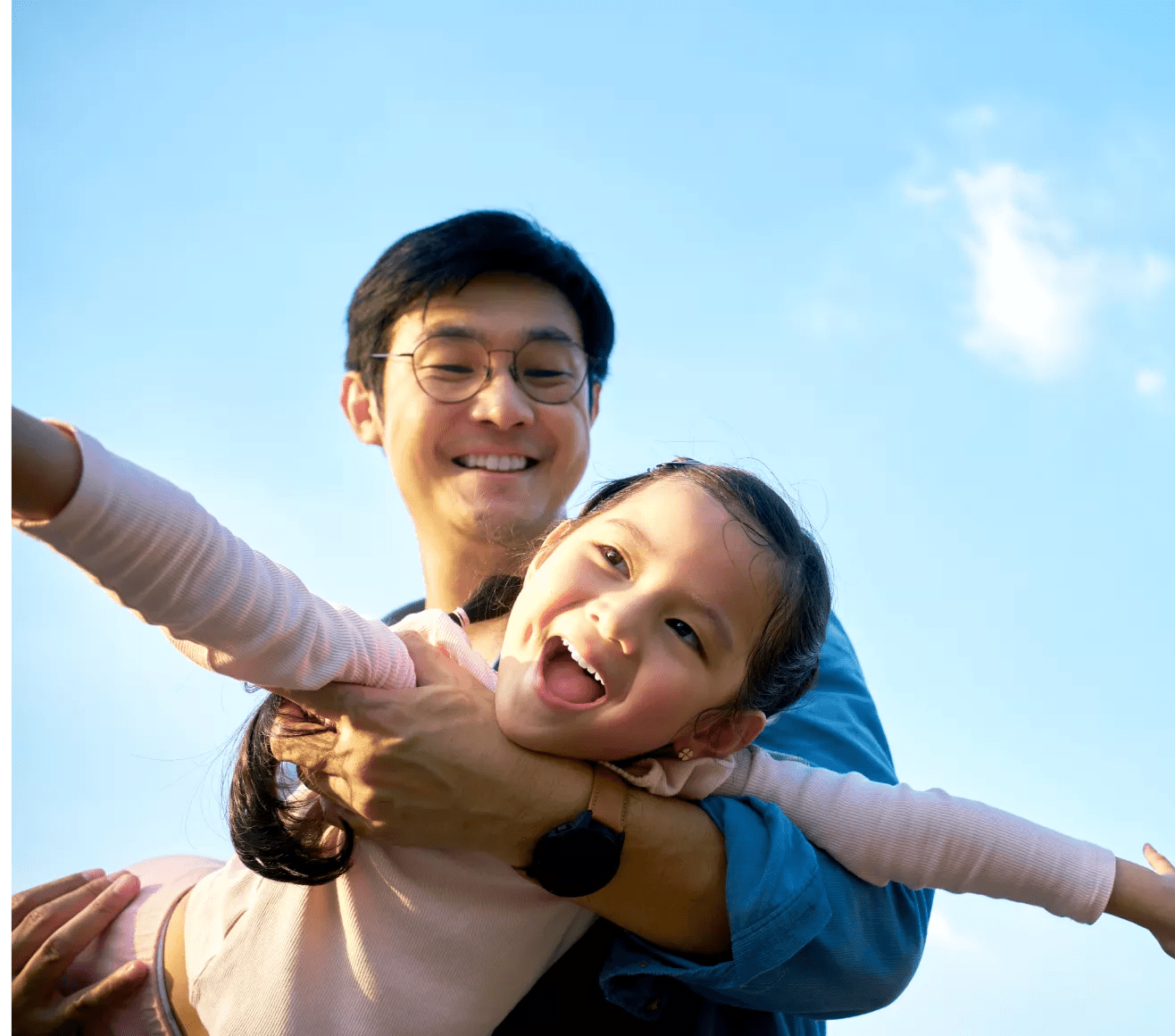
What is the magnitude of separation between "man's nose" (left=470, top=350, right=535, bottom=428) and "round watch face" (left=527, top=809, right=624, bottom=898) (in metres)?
1.53

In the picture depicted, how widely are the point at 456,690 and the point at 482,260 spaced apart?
1663 millimetres

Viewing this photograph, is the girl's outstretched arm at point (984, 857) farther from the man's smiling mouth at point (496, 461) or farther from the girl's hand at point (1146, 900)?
the man's smiling mouth at point (496, 461)

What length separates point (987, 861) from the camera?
2.16 m

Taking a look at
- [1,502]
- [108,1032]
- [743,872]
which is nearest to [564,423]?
[743,872]

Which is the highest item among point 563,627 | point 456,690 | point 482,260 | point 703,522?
point 482,260

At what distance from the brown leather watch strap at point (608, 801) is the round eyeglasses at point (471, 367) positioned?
1.53m

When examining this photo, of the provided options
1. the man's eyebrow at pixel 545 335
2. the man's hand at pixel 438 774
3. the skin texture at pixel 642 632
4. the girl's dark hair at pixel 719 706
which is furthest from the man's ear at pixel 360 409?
the man's hand at pixel 438 774

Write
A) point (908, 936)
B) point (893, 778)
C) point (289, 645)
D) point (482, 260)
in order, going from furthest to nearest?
point (482, 260) < point (893, 778) < point (908, 936) < point (289, 645)

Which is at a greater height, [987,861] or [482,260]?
[482,260]

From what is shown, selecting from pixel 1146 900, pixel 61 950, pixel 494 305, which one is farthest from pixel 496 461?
pixel 1146 900

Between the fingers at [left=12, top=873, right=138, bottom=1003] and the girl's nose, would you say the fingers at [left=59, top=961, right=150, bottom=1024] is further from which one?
the girl's nose

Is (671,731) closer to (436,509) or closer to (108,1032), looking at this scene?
(108,1032)

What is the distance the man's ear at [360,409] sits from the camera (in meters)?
3.69

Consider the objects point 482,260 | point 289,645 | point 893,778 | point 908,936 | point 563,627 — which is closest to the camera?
point 289,645
